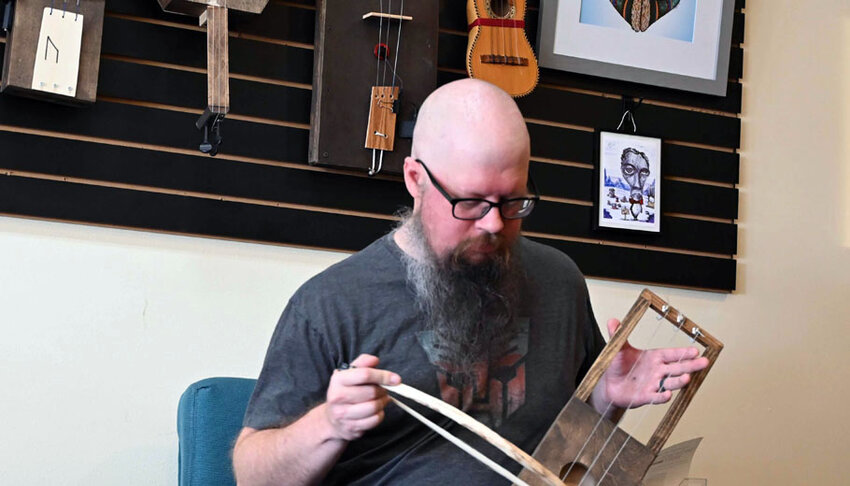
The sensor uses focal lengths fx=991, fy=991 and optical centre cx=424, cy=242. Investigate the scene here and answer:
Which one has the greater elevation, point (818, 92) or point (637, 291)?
point (818, 92)

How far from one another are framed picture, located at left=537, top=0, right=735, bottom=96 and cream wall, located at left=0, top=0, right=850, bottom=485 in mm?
176

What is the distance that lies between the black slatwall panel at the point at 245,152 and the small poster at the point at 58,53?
119 mm

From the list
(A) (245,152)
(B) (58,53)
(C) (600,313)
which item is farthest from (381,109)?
(C) (600,313)

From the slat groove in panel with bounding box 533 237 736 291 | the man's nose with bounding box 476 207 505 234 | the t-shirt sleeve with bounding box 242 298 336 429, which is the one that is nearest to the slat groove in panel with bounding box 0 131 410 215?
the slat groove in panel with bounding box 533 237 736 291

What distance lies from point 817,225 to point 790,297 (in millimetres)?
257

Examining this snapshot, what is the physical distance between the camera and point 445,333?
5.85ft

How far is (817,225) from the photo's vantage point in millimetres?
3230

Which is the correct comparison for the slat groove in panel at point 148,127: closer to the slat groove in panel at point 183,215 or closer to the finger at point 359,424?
the slat groove in panel at point 183,215

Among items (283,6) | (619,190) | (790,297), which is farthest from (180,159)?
(790,297)

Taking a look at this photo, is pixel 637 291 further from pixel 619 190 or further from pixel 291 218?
pixel 291 218

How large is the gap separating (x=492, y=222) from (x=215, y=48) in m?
1.03

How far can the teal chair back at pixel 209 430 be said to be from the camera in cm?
203

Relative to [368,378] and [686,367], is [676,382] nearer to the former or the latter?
[686,367]

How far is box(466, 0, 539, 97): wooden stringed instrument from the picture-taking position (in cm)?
270
